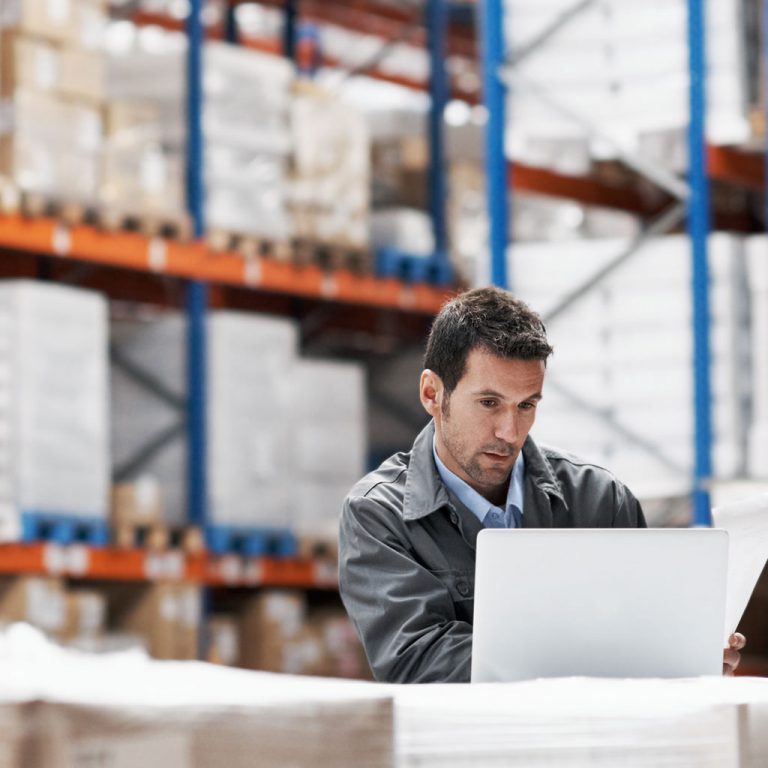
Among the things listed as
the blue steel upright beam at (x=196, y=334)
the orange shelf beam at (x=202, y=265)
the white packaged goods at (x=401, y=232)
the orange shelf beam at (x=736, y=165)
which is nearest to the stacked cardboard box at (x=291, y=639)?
the blue steel upright beam at (x=196, y=334)

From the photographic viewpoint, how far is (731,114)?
7613 mm

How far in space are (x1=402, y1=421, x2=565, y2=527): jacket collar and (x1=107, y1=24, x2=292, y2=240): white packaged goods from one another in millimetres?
6650

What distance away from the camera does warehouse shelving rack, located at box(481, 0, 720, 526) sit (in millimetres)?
7262

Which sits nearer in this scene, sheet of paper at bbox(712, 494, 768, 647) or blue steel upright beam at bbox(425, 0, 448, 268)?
sheet of paper at bbox(712, 494, 768, 647)

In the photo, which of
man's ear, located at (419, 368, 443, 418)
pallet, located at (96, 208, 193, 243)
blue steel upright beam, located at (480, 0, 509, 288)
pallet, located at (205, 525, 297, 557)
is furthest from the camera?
pallet, located at (205, 525, 297, 557)

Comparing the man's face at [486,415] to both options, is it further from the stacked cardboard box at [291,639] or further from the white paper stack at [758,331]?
the stacked cardboard box at [291,639]

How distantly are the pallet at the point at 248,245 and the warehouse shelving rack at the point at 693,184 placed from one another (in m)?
2.46

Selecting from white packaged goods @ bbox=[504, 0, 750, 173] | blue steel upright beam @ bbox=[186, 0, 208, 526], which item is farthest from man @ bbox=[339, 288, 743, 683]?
blue steel upright beam @ bbox=[186, 0, 208, 526]

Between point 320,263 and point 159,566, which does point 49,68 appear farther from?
point 159,566

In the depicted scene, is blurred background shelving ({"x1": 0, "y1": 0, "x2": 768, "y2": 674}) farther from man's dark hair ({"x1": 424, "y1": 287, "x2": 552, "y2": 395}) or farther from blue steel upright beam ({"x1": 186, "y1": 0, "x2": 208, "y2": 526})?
man's dark hair ({"x1": 424, "y1": 287, "x2": 552, "y2": 395})

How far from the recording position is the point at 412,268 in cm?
1129

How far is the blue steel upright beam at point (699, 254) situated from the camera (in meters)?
7.25

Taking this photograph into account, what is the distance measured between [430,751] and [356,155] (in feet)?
28.9

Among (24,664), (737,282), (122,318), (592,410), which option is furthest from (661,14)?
(24,664)
